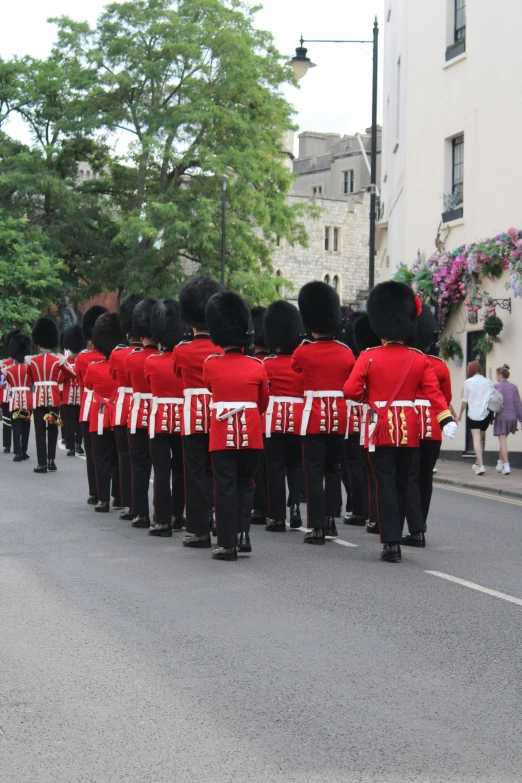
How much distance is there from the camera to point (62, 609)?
771 centimetres

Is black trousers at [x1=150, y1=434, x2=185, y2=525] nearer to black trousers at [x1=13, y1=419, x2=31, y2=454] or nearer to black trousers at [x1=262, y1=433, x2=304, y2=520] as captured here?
black trousers at [x1=262, y1=433, x2=304, y2=520]

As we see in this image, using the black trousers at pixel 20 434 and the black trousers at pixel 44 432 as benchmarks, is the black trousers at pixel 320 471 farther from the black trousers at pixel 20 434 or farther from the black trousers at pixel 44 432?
the black trousers at pixel 20 434

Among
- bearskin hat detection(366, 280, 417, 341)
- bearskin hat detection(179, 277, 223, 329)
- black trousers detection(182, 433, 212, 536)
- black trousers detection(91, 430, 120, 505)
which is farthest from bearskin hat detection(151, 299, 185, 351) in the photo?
bearskin hat detection(366, 280, 417, 341)

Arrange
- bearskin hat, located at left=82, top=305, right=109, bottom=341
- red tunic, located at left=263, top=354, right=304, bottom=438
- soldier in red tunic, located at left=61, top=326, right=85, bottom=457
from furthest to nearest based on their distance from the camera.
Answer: soldier in red tunic, located at left=61, top=326, right=85, bottom=457 < bearskin hat, located at left=82, top=305, right=109, bottom=341 < red tunic, located at left=263, top=354, right=304, bottom=438

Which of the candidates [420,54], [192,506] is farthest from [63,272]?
[192,506]

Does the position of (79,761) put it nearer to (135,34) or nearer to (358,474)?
(358,474)

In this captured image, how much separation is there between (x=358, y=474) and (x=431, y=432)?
2.20 m

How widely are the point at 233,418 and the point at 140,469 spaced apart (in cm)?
221

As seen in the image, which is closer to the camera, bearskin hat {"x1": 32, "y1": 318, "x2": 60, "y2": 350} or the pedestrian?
bearskin hat {"x1": 32, "y1": 318, "x2": 60, "y2": 350}

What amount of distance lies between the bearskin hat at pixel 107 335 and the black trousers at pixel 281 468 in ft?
8.09

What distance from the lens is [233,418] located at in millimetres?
9922

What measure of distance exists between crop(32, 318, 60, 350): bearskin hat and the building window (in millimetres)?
73638

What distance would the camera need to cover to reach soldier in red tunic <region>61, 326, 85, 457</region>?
1841 centimetres

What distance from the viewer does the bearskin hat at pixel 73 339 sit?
18297 mm
